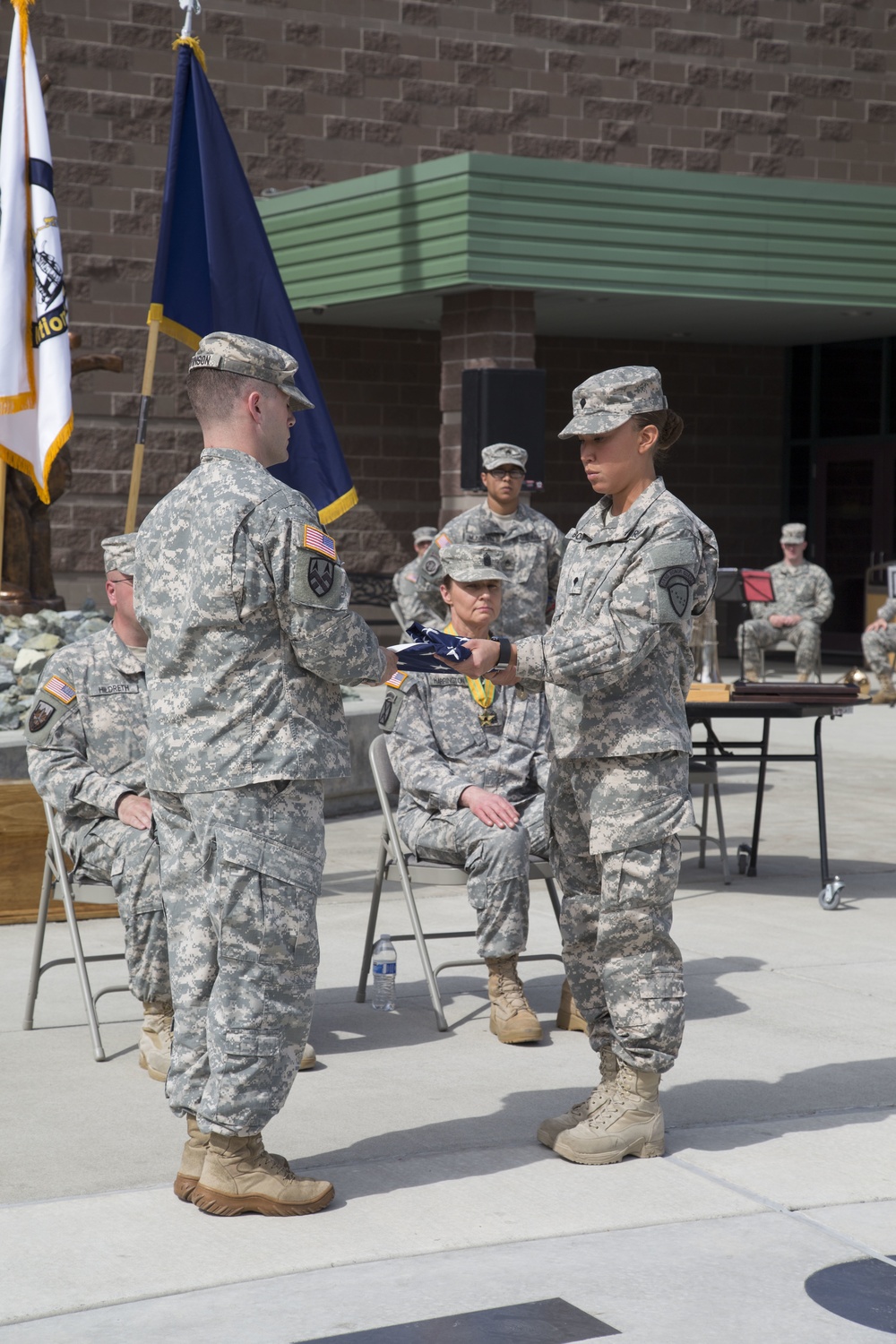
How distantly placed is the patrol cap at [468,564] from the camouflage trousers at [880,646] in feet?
38.2

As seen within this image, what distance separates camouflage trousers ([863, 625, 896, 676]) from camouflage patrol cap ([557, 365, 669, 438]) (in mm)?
12747

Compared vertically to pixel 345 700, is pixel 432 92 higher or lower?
higher

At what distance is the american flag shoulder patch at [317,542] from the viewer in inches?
146

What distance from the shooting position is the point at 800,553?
17609 millimetres

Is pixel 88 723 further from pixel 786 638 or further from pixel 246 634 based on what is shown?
pixel 786 638

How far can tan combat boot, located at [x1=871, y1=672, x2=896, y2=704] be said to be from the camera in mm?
16516

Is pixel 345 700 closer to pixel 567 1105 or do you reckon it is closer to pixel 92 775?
pixel 92 775

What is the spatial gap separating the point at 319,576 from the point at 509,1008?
2.14 metres

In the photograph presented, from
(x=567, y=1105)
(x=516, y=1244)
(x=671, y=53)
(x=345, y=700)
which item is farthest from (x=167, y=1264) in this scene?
(x=671, y=53)

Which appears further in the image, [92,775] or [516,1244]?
[92,775]

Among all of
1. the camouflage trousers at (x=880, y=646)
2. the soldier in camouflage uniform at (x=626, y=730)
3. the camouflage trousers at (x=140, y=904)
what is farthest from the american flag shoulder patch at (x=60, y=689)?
the camouflage trousers at (x=880, y=646)

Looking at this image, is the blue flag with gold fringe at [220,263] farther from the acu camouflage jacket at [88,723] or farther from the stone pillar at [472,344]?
the stone pillar at [472,344]

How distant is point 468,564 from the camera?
5.46m

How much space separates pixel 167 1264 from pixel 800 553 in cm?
1494
